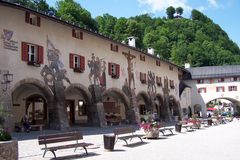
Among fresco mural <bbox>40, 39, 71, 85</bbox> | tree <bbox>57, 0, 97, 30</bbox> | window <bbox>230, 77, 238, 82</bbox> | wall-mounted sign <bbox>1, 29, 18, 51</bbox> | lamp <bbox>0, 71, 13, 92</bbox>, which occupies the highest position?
tree <bbox>57, 0, 97, 30</bbox>

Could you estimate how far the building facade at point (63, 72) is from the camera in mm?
21078

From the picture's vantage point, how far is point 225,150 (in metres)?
12.9

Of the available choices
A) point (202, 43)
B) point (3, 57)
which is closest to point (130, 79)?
point (3, 57)

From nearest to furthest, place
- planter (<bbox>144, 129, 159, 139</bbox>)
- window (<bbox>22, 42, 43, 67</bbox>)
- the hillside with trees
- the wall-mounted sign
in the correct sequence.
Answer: planter (<bbox>144, 129, 159, 139</bbox>)
the wall-mounted sign
window (<bbox>22, 42, 43, 67</bbox>)
the hillside with trees

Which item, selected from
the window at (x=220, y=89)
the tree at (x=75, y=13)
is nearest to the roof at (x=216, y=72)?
the window at (x=220, y=89)

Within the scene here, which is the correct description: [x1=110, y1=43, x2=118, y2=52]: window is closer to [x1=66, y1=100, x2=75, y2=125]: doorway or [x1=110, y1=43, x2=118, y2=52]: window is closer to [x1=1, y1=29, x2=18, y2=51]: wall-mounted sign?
[x1=66, y1=100, x2=75, y2=125]: doorway

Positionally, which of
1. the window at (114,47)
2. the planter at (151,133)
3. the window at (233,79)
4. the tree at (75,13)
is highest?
the tree at (75,13)

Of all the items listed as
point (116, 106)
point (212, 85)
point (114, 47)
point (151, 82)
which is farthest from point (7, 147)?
point (212, 85)

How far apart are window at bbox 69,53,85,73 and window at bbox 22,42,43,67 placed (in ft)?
10.8

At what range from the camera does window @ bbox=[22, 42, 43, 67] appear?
21734mm

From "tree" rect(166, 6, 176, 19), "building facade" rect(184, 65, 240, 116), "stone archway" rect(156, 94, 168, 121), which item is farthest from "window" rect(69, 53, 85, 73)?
"tree" rect(166, 6, 176, 19)

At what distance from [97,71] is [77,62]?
2603mm

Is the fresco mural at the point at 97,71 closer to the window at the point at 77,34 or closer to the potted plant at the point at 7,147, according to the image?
the window at the point at 77,34

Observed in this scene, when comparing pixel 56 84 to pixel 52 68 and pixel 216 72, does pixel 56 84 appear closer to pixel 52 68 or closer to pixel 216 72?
pixel 52 68
